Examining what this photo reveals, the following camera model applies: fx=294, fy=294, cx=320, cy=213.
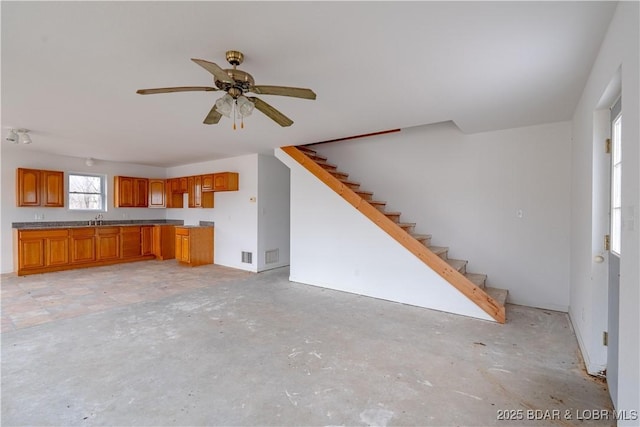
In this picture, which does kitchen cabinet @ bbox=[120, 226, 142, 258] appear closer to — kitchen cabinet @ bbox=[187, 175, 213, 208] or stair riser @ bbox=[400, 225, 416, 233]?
kitchen cabinet @ bbox=[187, 175, 213, 208]

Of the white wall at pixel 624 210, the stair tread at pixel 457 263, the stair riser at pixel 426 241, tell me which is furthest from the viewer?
the stair riser at pixel 426 241

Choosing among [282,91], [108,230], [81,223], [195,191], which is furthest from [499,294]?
[81,223]

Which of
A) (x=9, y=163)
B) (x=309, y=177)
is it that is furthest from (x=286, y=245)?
(x=9, y=163)

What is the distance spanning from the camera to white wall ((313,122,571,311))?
396 centimetres

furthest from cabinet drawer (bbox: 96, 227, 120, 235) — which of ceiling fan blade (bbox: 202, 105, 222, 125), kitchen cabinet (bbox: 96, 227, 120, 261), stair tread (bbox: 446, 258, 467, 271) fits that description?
stair tread (bbox: 446, 258, 467, 271)

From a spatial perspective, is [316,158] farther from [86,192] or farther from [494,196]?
[86,192]

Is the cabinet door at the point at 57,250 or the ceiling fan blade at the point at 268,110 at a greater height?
the ceiling fan blade at the point at 268,110

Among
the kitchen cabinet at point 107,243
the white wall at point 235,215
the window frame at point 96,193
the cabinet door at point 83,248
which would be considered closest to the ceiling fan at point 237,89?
Answer: the white wall at point 235,215

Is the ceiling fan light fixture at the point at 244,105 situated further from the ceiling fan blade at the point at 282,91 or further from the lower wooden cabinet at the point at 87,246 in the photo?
the lower wooden cabinet at the point at 87,246

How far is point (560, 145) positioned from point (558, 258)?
1.51 m

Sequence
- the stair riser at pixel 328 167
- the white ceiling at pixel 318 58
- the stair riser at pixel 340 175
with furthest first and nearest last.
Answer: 1. the stair riser at pixel 328 167
2. the stair riser at pixel 340 175
3. the white ceiling at pixel 318 58

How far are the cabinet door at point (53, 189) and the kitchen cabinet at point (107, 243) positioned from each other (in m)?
0.96

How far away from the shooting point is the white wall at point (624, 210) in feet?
4.65

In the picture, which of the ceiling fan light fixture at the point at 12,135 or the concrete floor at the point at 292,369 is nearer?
the concrete floor at the point at 292,369
